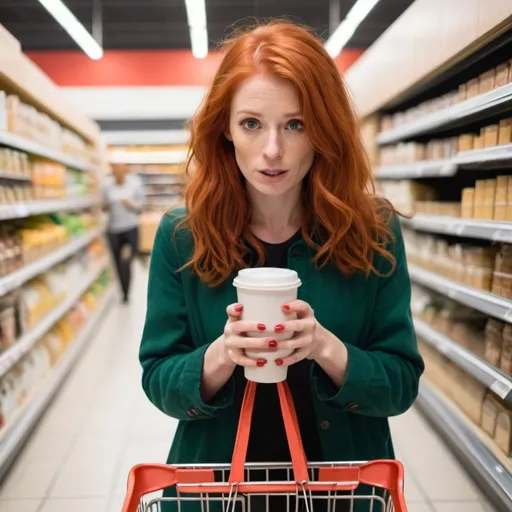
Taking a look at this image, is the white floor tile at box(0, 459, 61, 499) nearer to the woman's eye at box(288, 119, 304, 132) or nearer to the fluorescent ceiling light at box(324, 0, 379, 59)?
the woman's eye at box(288, 119, 304, 132)

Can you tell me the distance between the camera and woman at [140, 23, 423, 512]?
3.38ft

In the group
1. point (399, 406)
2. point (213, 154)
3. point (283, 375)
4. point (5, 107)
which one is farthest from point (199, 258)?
Answer: point (5, 107)

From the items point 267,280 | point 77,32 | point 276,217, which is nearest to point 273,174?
point 276,217

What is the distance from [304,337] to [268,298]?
0.09 meters

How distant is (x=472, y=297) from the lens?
2900 mm

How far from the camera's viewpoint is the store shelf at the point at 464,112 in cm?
251

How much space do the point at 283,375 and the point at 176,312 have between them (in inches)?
13.5

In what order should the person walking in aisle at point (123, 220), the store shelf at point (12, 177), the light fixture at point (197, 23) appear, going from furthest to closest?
the person walking in aisle at point (123, 220), the light fixture at point (197, 23), the store shelf at point (12, 177)

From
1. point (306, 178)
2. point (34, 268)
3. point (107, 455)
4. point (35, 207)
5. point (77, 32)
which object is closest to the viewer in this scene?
point (306, 178)

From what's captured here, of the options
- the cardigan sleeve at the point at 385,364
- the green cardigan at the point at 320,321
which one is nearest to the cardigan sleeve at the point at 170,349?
the green cardigan at the point at 320,321

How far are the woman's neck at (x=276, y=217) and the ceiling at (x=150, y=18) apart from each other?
2.07m

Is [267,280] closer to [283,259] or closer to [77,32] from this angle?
[283,259]

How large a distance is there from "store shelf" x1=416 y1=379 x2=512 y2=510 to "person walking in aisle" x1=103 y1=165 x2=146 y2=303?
14.4 ft

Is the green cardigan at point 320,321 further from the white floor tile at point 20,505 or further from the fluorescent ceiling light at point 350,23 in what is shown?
the fluorescent ceiling light at point 350,23
